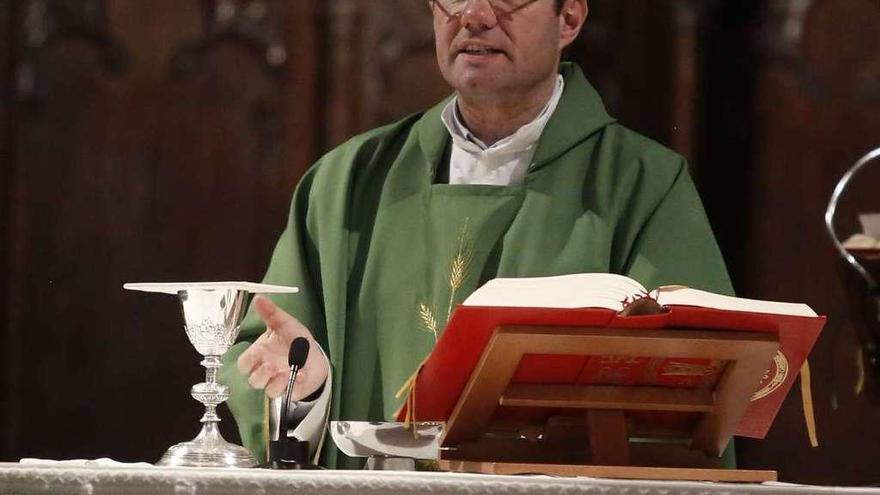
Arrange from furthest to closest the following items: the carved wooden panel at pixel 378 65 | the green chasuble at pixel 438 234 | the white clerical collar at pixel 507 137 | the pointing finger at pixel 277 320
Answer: the carved wooden panel at pixel 378 65, the white clerical collar at pixel 507 137, the green chasuble at pixel 438 234, the pointing finger at pixel 277 320

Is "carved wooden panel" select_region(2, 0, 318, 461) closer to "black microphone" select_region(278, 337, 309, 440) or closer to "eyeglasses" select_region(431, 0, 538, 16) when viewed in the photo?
"eyeglasses" select_region(431, 0, 538, 16)

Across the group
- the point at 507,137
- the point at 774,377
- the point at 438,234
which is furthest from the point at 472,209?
the point at 774,377

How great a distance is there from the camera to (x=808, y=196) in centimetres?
438

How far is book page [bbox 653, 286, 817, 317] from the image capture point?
2061 mm

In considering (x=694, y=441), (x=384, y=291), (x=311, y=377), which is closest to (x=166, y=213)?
(x=384, y=291)

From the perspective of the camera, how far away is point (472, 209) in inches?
137

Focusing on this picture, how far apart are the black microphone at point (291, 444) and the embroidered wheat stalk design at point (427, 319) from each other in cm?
110

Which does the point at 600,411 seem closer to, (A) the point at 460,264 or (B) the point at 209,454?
(B) the point at 209,454

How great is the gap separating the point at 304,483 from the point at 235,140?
2869 millimetres

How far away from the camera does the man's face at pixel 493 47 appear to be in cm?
339

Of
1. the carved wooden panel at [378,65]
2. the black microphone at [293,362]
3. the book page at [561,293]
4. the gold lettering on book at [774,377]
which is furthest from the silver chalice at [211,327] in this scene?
the carved wooden panel at [378,65]

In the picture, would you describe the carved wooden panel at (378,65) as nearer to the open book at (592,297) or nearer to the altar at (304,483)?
the open book at (592,297)

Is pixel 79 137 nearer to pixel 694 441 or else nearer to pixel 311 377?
pixel 311 377

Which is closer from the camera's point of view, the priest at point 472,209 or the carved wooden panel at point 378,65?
the priest at point 472,209
